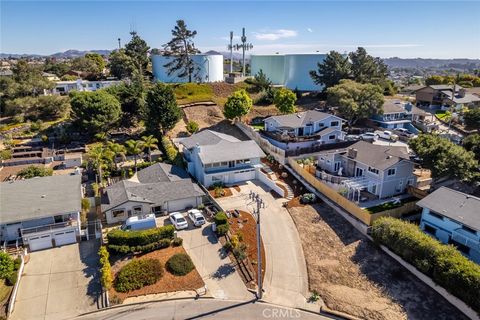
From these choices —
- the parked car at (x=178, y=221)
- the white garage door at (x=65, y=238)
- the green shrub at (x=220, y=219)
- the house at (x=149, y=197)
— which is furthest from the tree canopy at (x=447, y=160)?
the white garage door at (x=65, y=238)

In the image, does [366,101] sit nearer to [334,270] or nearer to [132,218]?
[334,270]

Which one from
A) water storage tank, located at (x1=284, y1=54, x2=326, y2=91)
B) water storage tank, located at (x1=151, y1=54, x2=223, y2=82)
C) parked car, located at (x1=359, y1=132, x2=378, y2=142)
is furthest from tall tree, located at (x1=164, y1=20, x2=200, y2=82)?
parked car, located at (x1=359, y1=132, x2=378, y2=142)

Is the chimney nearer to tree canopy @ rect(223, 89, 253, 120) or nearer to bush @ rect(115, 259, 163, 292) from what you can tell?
tree canopy @ rect(223, 89, 253, 120)

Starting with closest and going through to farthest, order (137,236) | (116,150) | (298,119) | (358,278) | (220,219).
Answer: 1. (358,278)
2. (137,236)
3. (220,219)
4. (116,150)
5. (298,119)

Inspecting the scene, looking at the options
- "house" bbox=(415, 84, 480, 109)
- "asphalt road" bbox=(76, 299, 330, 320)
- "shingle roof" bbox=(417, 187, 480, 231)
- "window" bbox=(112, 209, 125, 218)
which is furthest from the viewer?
"house" bbox=(415, 84, 480, 109)

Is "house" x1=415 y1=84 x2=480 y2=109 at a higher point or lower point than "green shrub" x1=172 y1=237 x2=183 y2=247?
higher

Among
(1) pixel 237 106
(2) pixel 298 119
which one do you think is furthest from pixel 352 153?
(1) pixel 237 106

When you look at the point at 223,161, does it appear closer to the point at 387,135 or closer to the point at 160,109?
the point at 160,109
